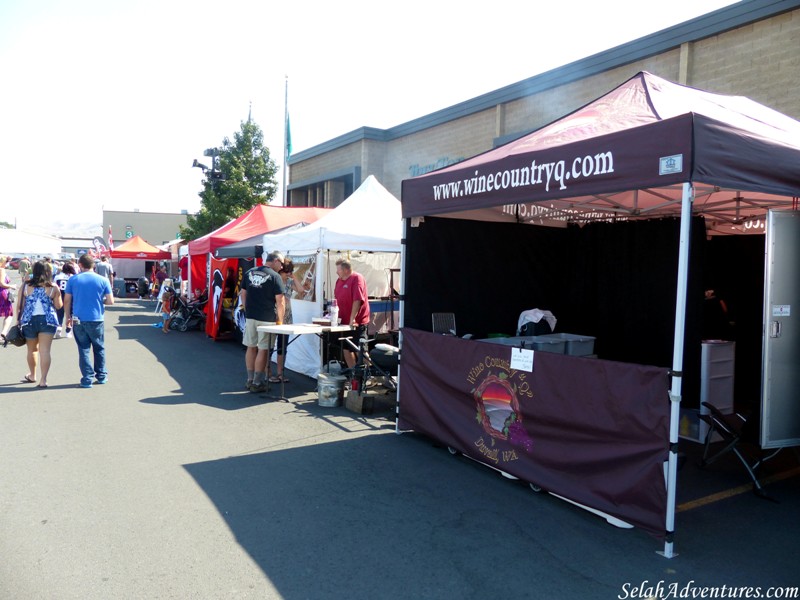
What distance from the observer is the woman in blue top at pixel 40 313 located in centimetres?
800

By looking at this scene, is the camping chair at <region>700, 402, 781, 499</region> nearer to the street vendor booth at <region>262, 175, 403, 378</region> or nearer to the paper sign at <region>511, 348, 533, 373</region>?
the paper sign at <region>511, 348, 533, 373</region>

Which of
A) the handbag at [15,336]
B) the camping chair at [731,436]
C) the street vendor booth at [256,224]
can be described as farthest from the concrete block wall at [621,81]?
the handbag at [15,336]

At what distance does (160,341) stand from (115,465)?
9.14m

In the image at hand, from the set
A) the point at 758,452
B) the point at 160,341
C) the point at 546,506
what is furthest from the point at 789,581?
the point at 160,341

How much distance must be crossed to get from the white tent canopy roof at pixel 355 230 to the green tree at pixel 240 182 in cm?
1530

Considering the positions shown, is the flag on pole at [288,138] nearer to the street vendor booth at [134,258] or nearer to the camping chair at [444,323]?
the street vendor booth at [134,258]

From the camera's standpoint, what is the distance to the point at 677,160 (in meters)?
3.71

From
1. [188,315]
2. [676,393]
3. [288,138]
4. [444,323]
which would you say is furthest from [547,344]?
[288,138]

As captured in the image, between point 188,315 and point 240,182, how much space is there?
1052 cm

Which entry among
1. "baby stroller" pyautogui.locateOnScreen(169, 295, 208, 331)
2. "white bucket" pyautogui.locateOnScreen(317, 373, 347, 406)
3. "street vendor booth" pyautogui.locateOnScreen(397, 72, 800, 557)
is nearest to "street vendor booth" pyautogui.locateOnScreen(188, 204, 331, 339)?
"baby stroller" pyautogui.locateOnScreen(169, 295, 208, 331)

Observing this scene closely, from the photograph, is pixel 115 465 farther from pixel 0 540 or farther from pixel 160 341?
pixel 160 341

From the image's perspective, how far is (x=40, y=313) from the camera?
8.01 meters

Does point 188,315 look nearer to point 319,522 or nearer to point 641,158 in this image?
point 319,522

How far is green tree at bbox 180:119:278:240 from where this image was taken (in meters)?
25.0
